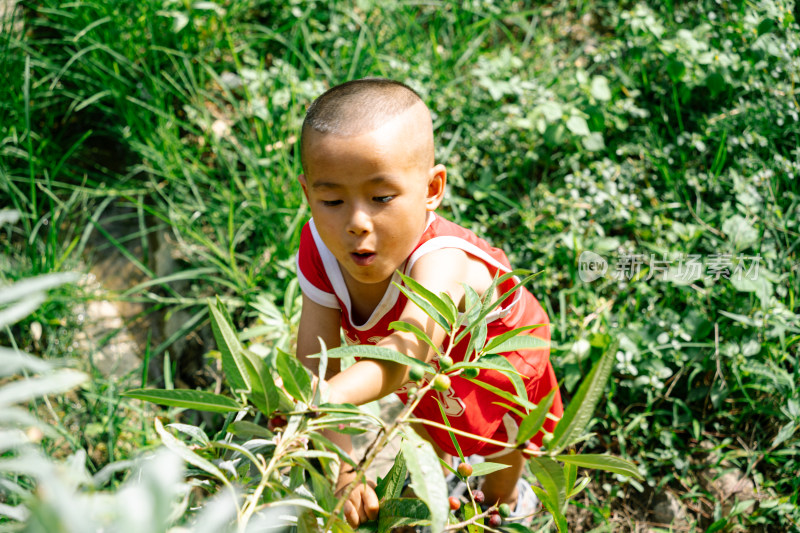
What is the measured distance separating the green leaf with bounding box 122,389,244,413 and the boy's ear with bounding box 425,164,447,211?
0.65m

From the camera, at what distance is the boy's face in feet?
3.72

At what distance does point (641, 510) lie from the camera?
1.84 m

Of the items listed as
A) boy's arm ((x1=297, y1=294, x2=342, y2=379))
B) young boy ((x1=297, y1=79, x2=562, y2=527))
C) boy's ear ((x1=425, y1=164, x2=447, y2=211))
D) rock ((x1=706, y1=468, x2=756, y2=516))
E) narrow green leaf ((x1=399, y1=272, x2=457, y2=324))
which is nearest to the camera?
narrow green leaf ((x1=399, y1=272, x2=457, y2=324))

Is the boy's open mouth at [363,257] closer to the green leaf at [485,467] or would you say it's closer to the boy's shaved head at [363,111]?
the boy's shaved head at [363,111]

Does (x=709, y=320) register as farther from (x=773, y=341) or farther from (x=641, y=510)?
(x=641, y=510)

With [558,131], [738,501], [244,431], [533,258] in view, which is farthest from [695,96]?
[244,431]

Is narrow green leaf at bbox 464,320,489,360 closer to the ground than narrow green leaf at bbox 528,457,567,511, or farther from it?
farther from it

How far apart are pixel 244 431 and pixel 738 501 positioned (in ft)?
5.15

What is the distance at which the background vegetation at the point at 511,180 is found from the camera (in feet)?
6.18

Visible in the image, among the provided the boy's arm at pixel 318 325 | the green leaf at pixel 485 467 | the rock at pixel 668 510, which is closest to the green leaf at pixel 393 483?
the green leaf at pixel 485 467

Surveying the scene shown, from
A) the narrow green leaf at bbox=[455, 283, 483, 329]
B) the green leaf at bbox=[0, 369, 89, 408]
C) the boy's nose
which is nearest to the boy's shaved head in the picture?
the boy's nose

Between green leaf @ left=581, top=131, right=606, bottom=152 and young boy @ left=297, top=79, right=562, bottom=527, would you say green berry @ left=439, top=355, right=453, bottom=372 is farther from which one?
green leaf @ left=581, top=131, right=606, bottom=152

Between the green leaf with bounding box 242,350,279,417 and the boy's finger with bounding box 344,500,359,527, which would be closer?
the green leaf with bounding box 242,350,279,417

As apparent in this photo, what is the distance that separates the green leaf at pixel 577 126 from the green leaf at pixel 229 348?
5.89 feet
